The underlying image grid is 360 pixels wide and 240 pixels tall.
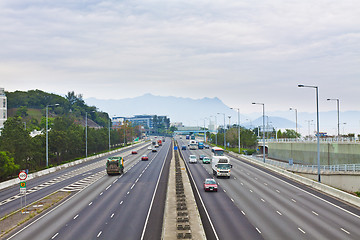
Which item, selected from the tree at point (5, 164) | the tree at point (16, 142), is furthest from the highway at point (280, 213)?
the tree at point (16, 142)

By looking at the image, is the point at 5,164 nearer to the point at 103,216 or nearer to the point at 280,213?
the point at 103,216

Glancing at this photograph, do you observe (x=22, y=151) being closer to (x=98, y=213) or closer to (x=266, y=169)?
(x=98, y=213)

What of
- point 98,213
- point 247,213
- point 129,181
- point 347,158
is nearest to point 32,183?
point 129,181

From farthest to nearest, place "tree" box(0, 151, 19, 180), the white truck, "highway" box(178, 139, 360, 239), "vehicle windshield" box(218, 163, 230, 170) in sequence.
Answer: "vehicle windshield" box(218, 163, 230, 170) < the white truck < "tree" box(0, 151, 19, 180) < "highway" box(178, 139, 360, 239)

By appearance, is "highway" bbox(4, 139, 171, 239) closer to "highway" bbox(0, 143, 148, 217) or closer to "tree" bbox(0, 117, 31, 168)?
"highway" bbox(0, 143, 148, 217)

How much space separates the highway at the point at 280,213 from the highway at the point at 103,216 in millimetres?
5581

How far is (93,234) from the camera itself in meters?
24.4

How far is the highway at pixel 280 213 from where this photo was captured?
24.6 meters

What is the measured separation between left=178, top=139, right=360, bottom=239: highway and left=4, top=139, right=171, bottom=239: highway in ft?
18.3

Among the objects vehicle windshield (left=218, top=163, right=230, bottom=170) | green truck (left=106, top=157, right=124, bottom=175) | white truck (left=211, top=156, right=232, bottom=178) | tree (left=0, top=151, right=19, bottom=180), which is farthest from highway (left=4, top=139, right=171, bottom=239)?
tree (left=0, top=151, right=19, bottom=180)

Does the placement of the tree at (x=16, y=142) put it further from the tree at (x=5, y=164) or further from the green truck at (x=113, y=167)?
the green truck at (x=113, y=167)

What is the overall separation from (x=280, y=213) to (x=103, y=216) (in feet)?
49.7

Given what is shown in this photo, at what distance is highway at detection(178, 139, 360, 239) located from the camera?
24562 millimetres

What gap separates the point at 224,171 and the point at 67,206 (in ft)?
86.0
